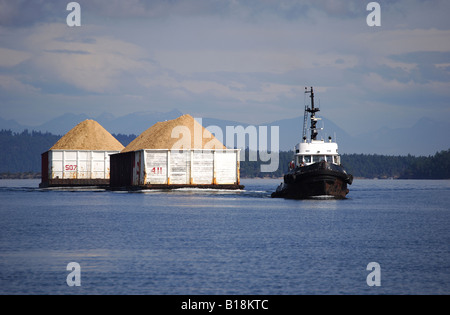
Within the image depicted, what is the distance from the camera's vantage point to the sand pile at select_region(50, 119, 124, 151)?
299ft

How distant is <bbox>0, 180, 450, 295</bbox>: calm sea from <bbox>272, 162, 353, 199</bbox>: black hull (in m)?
10.8

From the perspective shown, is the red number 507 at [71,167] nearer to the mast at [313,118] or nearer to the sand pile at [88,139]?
the sand pile at [88,139]

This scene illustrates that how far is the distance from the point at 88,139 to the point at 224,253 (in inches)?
2844

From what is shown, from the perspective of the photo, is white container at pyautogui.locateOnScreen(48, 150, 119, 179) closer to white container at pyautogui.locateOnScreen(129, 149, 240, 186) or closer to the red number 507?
the red number 507

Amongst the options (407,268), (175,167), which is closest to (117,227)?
(407,268)

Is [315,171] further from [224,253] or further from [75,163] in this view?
[75,163]

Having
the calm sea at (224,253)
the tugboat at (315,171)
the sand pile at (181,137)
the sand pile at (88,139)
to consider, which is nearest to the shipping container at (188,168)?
the sand pile at (181,137)

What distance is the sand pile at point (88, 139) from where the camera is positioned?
91.2m

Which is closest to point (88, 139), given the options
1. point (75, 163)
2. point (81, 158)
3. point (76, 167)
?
point (81, 158)

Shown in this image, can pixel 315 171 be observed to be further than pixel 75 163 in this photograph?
No

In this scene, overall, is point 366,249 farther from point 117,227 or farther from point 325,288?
point 117,227

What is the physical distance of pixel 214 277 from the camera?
62.6 ft

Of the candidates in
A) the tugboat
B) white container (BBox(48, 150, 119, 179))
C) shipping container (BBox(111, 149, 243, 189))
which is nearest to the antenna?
the tugboat

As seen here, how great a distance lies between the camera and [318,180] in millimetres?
→ 53344
